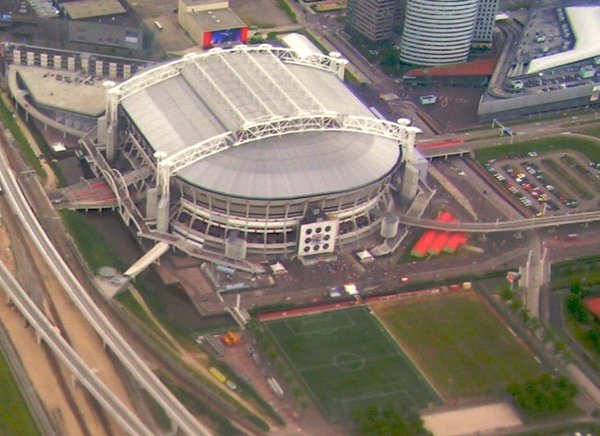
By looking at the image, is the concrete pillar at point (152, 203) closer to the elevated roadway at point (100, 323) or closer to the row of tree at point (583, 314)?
the elevated roadway at point (100, 323)

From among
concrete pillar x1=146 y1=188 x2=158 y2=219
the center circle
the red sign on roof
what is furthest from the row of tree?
concrete pillar x1=146 y1=188 x2=158 y2=219

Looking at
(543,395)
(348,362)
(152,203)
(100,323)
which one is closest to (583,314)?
(543,395)

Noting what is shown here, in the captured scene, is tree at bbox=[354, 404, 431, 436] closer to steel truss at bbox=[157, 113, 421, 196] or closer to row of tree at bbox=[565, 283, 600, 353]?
row of tree at bbox=[565, 283, 600, 353]

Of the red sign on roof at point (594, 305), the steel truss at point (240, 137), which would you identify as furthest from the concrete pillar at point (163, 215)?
the red sign on roof at point (594, 305)

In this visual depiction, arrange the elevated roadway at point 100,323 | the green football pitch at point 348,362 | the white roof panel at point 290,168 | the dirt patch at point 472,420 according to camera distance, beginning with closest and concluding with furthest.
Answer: the elevated roadway at point 100,323, the dirt patch at point 472,420, the green football pitch at point 348,362, the white roof panel at point 290,168

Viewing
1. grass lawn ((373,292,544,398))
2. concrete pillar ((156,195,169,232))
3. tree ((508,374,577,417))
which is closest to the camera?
tree ((508,374,577,417))
